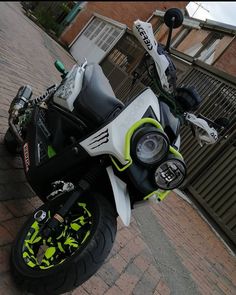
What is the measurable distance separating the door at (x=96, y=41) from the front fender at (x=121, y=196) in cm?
1597

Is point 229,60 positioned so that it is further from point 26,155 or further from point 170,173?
point 170,173

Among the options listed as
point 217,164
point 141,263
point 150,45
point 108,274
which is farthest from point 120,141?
point 217,164

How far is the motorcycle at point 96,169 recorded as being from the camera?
227 cm

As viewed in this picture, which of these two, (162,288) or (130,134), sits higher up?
(130,134)

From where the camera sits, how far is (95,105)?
8.83ft

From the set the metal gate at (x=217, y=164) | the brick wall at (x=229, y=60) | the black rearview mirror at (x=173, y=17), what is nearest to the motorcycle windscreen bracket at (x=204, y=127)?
the black rearview mirror at (x=173, y=17)

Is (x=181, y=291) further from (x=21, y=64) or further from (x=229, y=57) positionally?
(x=229, y=57)

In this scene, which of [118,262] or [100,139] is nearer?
[100,139]

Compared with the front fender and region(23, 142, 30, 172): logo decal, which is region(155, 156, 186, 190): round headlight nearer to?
the front fender

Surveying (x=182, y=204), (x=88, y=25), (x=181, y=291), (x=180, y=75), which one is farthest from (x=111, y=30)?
(x=181, y=291)

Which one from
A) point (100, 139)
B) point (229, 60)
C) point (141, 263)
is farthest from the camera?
point (229, 60)

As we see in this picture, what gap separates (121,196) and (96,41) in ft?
60.6

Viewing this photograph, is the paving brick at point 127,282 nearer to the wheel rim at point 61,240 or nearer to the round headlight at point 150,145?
the wheel rim at point 61,240

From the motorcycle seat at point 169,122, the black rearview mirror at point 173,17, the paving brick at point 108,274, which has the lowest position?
the paving brick at point 108,274
